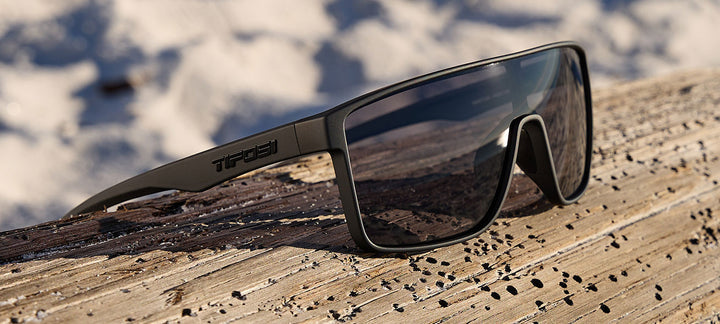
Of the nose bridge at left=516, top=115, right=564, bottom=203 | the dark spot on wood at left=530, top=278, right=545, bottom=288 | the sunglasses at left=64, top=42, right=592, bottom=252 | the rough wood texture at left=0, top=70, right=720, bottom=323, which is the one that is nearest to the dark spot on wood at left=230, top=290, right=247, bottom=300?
the rough wood texture at left=0, top=70, right=720, bottom=323

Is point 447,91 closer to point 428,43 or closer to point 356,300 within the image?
point 356,300

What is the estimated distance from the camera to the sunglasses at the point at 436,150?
0.68m

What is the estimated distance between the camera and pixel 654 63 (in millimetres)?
2564

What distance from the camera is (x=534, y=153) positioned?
34.5 inches

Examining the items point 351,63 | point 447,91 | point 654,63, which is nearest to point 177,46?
point 351,63

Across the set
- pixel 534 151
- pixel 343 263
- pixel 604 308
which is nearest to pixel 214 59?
pixel 534 151

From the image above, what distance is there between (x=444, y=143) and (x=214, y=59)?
149 centimetres

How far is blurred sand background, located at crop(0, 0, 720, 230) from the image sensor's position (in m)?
1.76

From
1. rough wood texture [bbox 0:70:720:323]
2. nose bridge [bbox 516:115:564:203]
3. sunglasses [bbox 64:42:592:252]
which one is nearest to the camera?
rough wood texture [bbox 0:70:720:323]

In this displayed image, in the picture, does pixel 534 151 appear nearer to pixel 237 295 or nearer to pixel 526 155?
pixel 526 155

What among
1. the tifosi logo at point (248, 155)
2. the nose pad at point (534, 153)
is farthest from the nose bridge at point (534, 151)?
the tifosi logo at point (248, 155)

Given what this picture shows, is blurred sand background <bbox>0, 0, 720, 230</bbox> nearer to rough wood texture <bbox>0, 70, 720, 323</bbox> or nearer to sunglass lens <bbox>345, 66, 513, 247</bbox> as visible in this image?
rough wood texture <bbox>0, 70, 720, 323</bbox>

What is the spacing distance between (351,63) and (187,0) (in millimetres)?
784

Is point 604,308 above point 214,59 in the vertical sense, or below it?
below
